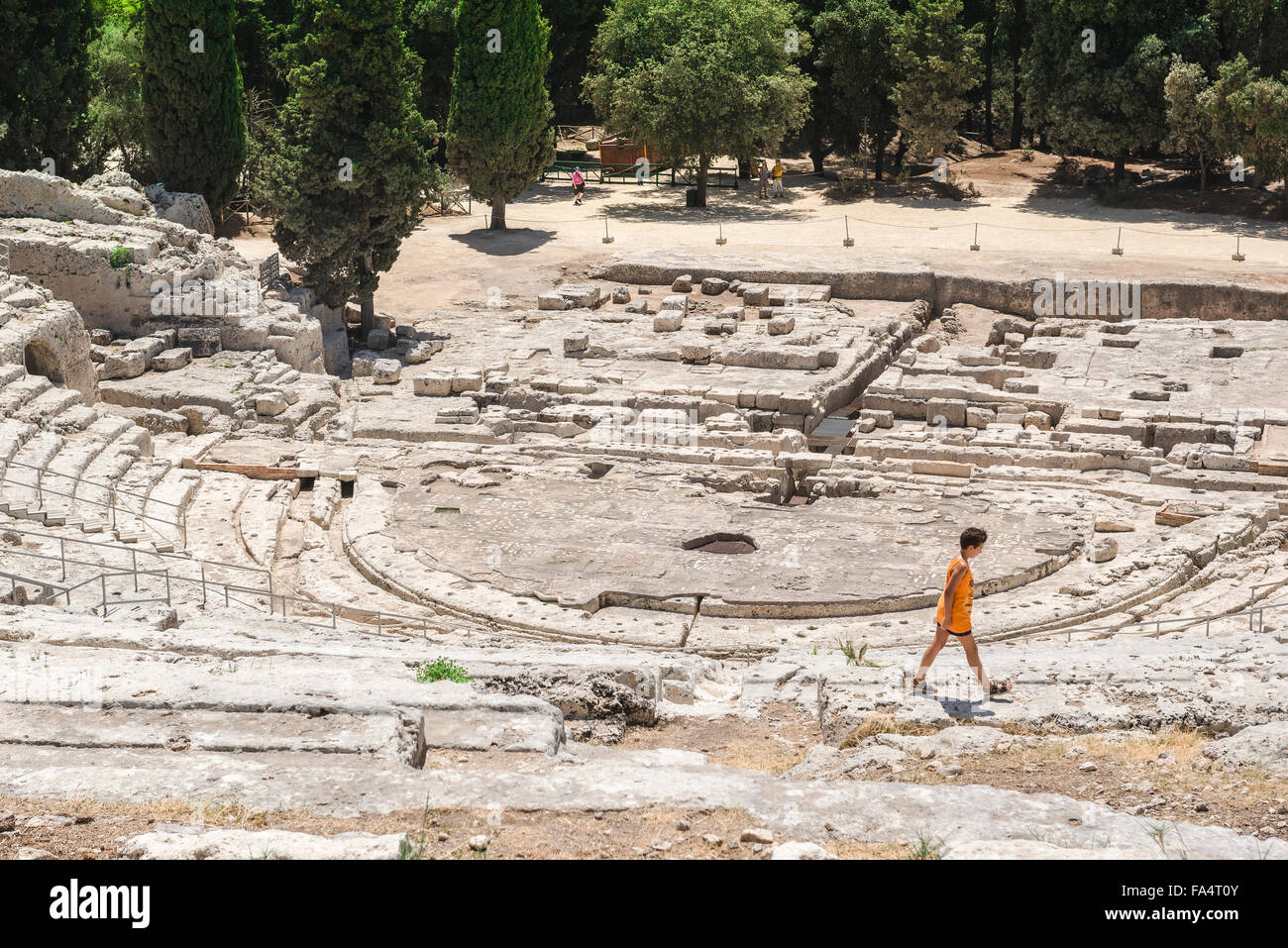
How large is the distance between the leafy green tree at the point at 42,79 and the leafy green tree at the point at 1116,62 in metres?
23.5

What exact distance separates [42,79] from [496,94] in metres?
9.63

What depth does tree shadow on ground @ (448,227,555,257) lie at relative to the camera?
1368 inches

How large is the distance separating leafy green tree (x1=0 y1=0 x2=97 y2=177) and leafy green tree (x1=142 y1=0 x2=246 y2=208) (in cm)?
304

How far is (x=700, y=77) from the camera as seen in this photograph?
37.2m

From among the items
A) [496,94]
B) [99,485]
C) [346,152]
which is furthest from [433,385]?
[496,94]

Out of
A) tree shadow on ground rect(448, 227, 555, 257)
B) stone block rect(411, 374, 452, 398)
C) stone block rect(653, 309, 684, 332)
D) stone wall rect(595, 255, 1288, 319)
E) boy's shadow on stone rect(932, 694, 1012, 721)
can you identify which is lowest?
boy's shadow on stone rect(932, 694, 1012, 721)

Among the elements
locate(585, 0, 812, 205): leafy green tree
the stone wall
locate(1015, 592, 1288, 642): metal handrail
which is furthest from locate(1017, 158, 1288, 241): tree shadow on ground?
locate(1015, 592, 1288, 642): metal handrail

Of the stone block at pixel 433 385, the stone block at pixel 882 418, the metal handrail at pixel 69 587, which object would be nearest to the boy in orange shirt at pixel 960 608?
the metal handrail at pixel 69 587

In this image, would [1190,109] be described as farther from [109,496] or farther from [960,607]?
[960,607]

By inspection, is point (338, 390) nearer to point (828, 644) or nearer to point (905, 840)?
point (828, 644)

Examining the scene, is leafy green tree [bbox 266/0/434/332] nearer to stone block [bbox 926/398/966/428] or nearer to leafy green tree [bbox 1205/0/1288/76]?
stone block [bbox 926/398/966/428]

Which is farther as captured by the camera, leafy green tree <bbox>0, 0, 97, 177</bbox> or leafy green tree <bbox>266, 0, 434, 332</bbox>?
leafy green tree <bbox>0, 0, 97, 177</bbox>

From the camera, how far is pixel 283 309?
26.6 meters

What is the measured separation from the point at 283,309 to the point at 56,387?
236 inches
